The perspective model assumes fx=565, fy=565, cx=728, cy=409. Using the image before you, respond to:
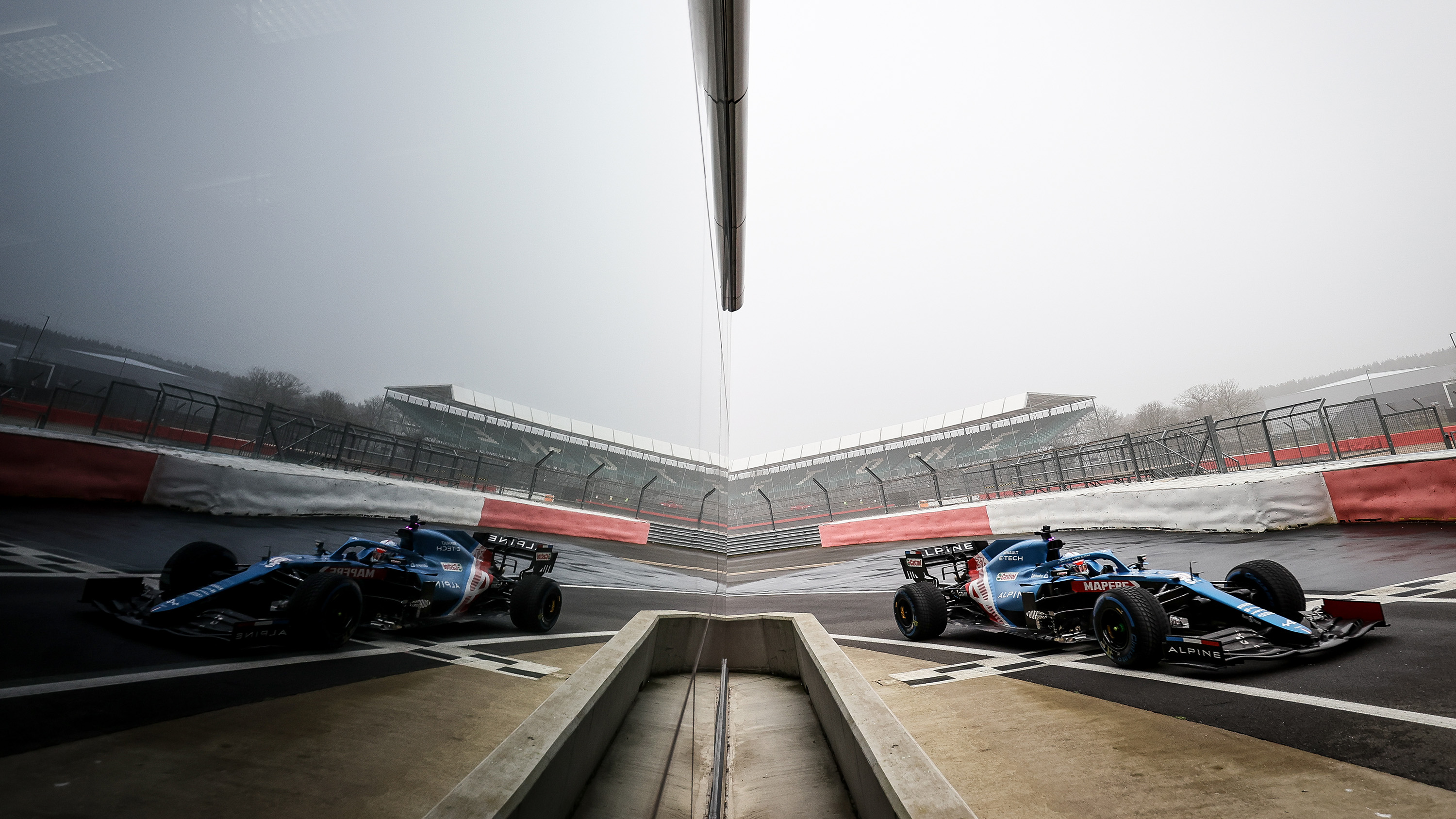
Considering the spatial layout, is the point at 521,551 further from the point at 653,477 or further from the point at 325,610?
the point at 653,477

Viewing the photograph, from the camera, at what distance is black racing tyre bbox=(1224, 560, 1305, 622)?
9.61 ft

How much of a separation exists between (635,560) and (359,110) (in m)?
1.35

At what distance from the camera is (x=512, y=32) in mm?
552

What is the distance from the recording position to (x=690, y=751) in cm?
171

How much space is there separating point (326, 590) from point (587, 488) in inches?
24.2

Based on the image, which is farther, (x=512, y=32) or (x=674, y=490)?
(x=674, y=490)

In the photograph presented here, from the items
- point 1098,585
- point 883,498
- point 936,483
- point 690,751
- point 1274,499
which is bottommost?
point 690,751

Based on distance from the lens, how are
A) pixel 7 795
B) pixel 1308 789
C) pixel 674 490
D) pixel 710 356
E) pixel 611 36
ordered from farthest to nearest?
pixel 710 356, pixel 674 490, pixel 1308 789, pixel 611 36, pixel 7 795

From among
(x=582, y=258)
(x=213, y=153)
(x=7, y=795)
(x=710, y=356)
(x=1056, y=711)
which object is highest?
(x=710, y=356)

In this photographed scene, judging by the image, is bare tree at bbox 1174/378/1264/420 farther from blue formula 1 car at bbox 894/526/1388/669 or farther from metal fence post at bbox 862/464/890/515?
blue formula 1 car at bbox 894/526/1388/669

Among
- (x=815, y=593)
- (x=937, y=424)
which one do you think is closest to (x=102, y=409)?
(x=815, y=593)

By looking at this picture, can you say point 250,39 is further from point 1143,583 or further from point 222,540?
point 1143,583

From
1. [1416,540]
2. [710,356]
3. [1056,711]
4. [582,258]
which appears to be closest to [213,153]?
[582,258]

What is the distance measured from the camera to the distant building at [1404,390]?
12180 mm
